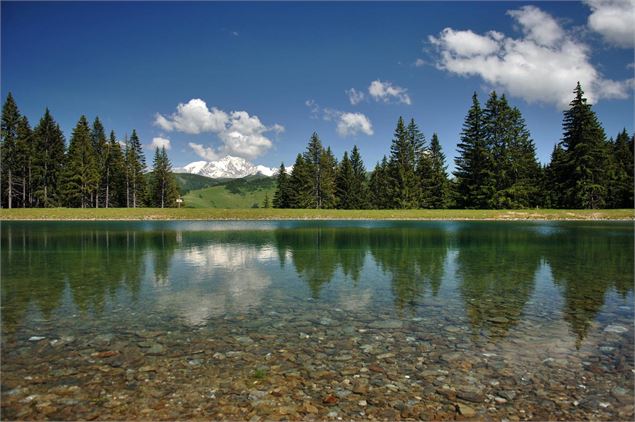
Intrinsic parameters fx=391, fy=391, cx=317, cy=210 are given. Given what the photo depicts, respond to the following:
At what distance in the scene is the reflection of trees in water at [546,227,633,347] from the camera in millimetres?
Result: 11367

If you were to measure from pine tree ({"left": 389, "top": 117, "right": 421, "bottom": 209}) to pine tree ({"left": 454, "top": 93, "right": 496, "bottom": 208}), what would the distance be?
10173mm

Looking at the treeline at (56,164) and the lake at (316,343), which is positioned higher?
the treeline at (56,164)

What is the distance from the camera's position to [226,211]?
74.8 m

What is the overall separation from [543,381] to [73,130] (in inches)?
4269

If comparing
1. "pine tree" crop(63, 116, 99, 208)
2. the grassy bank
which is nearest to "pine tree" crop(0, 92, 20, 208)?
"pine tree" crop(63, 116, 99, 208)

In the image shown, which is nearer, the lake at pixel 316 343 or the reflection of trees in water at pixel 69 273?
the lake at pixel 316 343

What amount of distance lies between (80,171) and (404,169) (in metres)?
73.5

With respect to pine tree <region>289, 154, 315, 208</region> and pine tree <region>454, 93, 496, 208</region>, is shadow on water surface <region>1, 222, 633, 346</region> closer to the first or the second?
pine tree <region>454, 93, 496, 208</region>

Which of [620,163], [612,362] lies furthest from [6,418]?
[620,163]

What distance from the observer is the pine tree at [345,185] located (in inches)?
4323

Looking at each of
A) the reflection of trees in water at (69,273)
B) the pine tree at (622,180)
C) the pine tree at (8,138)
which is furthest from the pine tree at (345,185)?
the reflection of trees in water at (69,273)

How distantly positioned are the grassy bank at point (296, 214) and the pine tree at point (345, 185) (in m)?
34.5

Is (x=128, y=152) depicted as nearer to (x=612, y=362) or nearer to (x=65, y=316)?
(x=65, y=316)

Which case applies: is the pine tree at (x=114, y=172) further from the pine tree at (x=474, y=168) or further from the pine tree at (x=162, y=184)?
the pine tree at (x=474, y=168)
